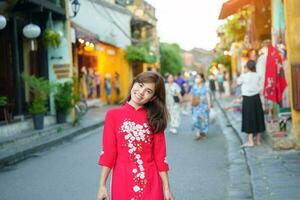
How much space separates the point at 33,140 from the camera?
46.1 ft

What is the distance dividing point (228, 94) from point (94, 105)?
13.1 m

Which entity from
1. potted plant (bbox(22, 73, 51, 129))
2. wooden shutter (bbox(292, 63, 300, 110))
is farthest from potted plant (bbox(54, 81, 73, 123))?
wooden shutter (bbox(292, 63, 300, 110))

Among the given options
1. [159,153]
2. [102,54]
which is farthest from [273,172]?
[102,54]

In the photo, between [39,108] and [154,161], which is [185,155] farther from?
[154,161]

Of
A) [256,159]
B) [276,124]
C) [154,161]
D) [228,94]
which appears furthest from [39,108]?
[228,94]

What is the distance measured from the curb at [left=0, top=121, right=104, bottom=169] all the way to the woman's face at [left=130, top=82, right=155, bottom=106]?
23.9 ft

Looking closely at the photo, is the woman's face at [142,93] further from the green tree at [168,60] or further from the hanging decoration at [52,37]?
the green tree at [168,60]

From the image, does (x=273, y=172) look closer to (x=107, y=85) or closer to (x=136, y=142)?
(x=136, y=142)

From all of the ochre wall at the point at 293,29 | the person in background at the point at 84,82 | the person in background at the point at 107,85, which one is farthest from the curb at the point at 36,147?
the person in background at the point at 107,85

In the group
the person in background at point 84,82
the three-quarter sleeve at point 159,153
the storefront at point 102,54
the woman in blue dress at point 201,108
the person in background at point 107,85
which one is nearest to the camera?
the three-quarter sleeve at point 159,153

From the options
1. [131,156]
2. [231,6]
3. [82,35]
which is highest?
[231,6]

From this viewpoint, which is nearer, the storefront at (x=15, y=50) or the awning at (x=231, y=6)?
the awning at (x=231, y=6)

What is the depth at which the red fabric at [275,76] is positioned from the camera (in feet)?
35.8

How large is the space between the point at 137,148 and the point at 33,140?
34.8ft
